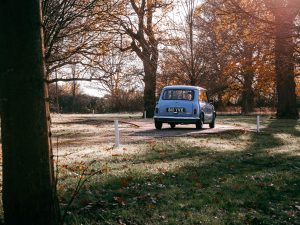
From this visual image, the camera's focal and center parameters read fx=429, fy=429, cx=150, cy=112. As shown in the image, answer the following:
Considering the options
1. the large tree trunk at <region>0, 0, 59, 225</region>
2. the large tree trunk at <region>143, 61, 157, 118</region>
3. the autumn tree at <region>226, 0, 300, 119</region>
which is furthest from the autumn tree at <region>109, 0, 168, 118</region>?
the large tree trunk at <region>0, 0, 59, 225</region>

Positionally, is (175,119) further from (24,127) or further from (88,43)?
(24,127)

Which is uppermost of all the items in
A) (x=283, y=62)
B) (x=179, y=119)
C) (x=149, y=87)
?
(x=283, y=62)

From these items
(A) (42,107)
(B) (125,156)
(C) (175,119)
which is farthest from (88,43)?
(A) (42,107)

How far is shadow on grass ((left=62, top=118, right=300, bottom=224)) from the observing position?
5599mm

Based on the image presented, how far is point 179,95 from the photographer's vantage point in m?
19.8

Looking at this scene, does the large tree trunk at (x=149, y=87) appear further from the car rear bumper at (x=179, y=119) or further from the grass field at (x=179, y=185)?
the grass field at (x=179, y=185)

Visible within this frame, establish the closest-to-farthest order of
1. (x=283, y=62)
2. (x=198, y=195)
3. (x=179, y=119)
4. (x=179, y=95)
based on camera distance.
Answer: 1. (x=198, y=195)
2. (x=179, y=119)
3. (x=179, y=95)
4. (x=283, y=62)

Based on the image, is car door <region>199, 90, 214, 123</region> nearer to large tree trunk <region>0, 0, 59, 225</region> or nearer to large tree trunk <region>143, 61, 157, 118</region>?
large tree trunk <region>143, 61, 157, 118</region>

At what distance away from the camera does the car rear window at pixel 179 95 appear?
19.7m

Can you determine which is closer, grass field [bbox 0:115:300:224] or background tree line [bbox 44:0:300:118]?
grass field [bbox 0:115:300:224]

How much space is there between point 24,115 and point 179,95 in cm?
1642

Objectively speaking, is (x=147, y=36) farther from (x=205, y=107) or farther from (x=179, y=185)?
(x=179, y=185)

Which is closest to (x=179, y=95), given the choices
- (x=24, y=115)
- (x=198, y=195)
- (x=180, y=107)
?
(x=180, y=107)

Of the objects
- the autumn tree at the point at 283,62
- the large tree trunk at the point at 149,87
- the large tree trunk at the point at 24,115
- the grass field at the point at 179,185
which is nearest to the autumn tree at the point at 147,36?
the large tree trunk at the point at 149,87
